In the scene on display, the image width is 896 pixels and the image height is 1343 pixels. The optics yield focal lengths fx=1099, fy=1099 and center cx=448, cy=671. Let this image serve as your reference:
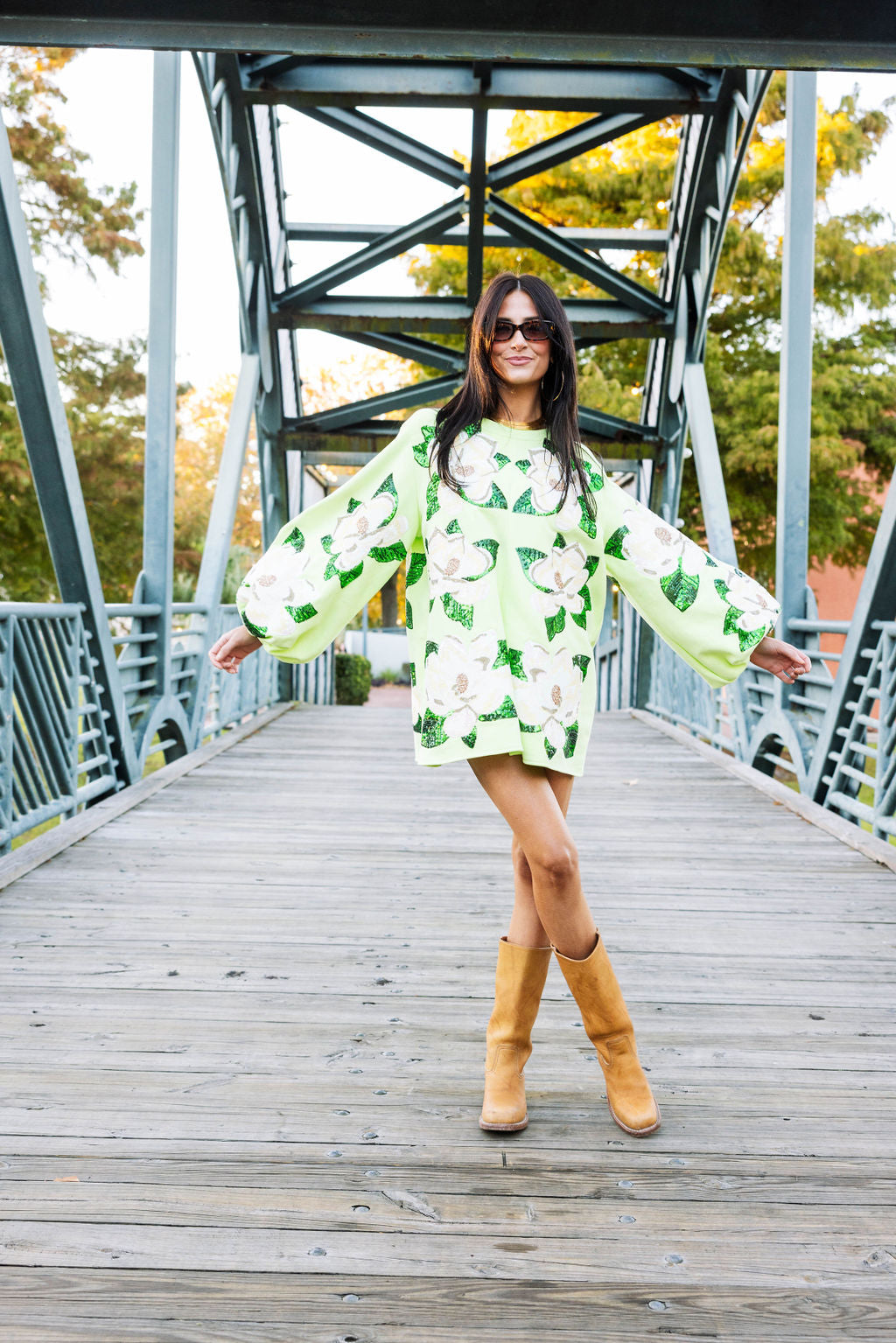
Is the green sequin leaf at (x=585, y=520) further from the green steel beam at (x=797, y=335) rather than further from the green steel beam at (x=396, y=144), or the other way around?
the green steel beam at (x=396, y=144)

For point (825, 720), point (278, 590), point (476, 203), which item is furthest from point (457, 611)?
point (476, 203)

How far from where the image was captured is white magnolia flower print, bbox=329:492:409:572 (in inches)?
82.4

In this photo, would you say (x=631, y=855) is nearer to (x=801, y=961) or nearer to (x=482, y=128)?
(x=801, y=961)

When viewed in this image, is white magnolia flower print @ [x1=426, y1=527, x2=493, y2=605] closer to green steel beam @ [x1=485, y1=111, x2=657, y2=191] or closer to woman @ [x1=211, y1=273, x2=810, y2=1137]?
woman @ [x1=211, y1=273, x2=810, y2=1137]

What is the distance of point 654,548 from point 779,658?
13.1 inches

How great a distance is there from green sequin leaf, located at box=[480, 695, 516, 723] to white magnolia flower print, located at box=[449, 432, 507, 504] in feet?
1.20

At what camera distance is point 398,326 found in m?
9.77

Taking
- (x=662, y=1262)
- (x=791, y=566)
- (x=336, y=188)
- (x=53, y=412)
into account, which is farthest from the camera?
(x=336, y=188)

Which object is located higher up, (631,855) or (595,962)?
(595,962)

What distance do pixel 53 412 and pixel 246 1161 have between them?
3449mm

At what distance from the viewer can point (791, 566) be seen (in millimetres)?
6090

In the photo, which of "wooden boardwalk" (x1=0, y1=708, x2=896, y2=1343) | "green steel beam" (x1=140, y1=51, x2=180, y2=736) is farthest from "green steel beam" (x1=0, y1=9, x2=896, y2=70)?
"green steel beam" (x1=140, y1=51, x2=180, y2=736)

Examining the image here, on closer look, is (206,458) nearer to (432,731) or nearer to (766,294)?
(766,294)

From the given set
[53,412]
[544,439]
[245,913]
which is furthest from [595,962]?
[53,412]
